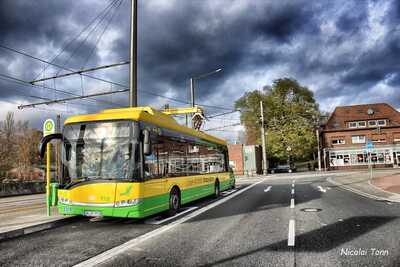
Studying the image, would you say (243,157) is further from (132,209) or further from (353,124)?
(132,209)

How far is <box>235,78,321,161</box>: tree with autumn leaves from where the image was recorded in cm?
5362

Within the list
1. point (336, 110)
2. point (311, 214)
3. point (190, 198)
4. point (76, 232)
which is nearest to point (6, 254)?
point (76, 232)

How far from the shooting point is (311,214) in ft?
31.2

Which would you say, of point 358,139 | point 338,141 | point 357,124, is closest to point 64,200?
point 338,141

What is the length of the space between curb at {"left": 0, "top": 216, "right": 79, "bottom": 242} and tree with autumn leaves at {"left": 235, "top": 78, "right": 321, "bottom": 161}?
4557 centimetres

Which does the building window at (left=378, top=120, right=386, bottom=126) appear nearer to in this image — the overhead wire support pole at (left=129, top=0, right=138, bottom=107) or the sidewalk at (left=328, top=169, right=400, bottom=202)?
the sidewalk at (left=328, top=169, right=400, bottom=202)

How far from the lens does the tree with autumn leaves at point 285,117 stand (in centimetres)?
5362

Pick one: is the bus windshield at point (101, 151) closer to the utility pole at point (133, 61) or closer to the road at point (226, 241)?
the road at point (226, 241)

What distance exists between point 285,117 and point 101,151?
5249 cm

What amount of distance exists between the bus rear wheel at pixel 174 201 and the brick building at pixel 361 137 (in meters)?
51.7

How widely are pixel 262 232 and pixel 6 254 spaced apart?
524 centimetres

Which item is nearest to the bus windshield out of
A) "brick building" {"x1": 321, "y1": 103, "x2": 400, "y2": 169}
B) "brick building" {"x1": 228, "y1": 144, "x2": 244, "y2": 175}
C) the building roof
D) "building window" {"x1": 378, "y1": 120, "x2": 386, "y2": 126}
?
"brick building" {"x1": 228, "y1": 144, "x2": 244, "y2": 175}

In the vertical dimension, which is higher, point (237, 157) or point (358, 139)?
point (358, 139)

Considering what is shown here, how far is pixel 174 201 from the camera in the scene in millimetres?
10055
